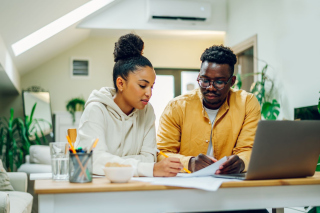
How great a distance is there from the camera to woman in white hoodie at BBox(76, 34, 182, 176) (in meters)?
1.56

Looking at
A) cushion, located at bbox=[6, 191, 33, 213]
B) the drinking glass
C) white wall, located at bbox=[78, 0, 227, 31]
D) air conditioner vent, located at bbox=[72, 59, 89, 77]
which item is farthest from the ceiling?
the drinking glass

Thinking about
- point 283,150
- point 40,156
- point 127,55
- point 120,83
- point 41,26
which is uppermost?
point 41,26

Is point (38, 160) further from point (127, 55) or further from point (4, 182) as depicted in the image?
point (127, 55)

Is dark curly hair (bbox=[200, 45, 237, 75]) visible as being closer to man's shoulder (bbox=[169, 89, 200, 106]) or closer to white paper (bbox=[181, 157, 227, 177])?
man's shoulder (bbox=[169, 89, 200, 106])

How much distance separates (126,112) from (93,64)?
18.8 feet

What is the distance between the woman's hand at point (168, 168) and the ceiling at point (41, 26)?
2.49 meters

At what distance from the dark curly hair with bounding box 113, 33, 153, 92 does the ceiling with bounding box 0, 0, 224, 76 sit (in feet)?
6.32

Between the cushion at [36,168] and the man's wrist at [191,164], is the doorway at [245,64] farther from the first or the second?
the man's wrist at [191,164]

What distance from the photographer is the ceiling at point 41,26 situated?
3686 mm

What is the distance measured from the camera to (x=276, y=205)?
117cm

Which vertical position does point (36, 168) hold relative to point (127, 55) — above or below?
below

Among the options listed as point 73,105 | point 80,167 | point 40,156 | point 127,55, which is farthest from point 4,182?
point 73,105

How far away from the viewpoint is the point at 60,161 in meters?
1.31

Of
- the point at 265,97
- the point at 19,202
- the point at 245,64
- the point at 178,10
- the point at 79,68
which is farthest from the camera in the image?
the point at 79,68
